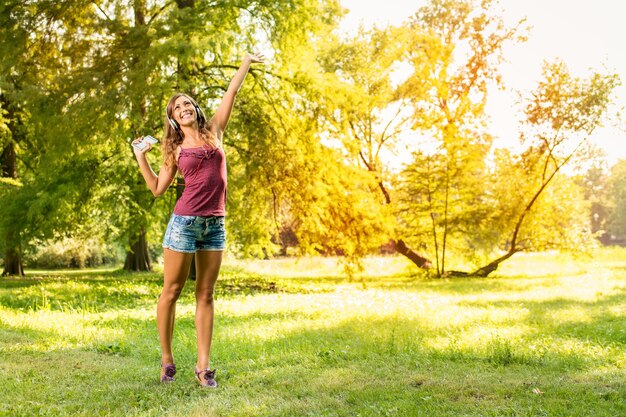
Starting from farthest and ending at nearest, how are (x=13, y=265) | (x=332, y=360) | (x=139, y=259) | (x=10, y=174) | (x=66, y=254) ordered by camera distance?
(x=66, y=254)
(x=139, y=259)
(x=13, y=265)
(x=10, y=174)
(x=332, y=360)

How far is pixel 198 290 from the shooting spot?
504 cm

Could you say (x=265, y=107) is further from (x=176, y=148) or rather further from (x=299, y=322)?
(x=176, y=148)

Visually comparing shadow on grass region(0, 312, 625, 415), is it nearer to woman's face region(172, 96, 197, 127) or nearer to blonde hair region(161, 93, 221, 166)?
blonde hair region(161, 93, 221, 166)

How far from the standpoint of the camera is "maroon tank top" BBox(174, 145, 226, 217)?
4816mm

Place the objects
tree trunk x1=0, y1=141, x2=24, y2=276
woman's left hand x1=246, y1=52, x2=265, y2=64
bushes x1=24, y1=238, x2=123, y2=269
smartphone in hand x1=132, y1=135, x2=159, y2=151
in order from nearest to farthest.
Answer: smartphone in hand x1=132, y1=135, x2=159, y2=151
woman's left hand x1=246, y1=52, x2=265, y2=64
tree trunk x1=0, y1=141, x2=24, y2=276
bushes x1=24, y1=238, x2=123, y2=269

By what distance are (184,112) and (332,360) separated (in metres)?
2.61

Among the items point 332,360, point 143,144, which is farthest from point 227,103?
point 332,360

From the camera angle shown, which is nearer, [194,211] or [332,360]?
[194,211]

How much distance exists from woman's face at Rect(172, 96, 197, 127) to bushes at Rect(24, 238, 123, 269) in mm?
25515

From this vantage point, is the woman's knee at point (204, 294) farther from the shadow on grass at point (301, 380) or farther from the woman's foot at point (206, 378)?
the shadow on grass at point (301, 380)

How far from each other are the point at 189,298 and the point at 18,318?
466 centimetres

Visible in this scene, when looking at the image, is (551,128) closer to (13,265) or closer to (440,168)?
(440,168)

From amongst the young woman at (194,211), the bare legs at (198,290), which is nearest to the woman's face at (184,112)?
the young woman at (194,211)

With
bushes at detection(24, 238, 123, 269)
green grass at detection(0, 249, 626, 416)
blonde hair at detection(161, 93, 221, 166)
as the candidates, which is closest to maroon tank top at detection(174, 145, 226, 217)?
blonde hair at detection(161, 93, 221, 166)
